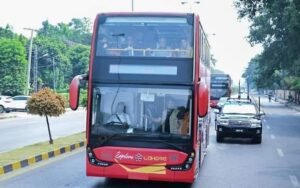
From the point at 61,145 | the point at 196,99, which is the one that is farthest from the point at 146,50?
the point at 61,145

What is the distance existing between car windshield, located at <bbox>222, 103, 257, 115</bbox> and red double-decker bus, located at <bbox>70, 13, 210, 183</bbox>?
11463mm

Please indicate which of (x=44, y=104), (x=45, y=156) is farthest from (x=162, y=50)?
(x=44, y=104)

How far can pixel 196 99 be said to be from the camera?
9.53 meters

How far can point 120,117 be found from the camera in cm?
969

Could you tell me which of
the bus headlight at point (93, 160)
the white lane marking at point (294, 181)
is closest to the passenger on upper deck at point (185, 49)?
the bus headlight at point (93, 160)

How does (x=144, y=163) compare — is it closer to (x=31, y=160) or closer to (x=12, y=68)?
(x=31, y=160)

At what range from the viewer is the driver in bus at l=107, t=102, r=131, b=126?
9.66m

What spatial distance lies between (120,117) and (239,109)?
12.2 m

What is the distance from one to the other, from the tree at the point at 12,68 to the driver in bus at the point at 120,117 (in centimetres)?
5367

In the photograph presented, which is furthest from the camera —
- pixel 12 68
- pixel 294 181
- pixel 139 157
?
pixel 12 68

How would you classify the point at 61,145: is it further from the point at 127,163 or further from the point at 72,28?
the point at 72,28

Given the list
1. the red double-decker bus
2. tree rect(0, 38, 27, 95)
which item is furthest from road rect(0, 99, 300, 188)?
tree rect(0, 38, 27, 95)

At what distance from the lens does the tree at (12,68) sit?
61.5 metres

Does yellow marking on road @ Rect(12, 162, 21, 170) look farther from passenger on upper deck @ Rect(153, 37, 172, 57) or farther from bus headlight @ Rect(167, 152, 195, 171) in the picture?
passenger on upper deck @ Rect(153, 37, 172, 57)
